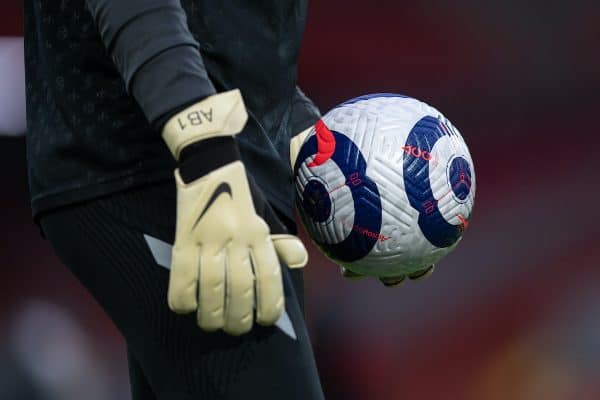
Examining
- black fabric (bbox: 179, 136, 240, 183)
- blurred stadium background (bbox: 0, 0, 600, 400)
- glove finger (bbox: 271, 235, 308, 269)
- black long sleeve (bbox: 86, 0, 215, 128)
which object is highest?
black long sleeve (bbox: 86, 0, 215, 128)

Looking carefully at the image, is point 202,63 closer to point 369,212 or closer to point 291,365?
point 291,365

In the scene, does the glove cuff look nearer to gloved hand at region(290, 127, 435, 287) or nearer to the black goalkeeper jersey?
the black goalkeeper jersey

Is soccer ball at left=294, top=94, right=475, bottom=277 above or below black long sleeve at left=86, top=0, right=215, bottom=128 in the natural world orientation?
below

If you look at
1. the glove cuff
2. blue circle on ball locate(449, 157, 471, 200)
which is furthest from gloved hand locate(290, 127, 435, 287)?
the glove cuff

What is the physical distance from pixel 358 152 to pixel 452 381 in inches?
64.1

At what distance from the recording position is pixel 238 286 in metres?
1.24

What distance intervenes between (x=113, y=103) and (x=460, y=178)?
0.64 metres

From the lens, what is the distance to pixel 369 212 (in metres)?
1.74

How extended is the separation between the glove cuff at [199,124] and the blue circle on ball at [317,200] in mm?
Answer: 456

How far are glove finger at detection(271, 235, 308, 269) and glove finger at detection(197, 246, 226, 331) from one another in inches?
3.6

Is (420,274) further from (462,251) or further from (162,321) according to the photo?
(462,251)

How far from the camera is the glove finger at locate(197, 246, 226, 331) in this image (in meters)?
1.24

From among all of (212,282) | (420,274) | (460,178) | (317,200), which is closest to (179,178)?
(212,282)

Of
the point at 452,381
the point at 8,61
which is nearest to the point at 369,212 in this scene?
the point at 452,381
